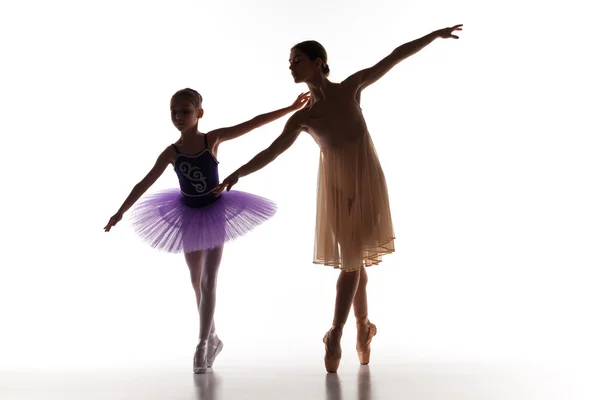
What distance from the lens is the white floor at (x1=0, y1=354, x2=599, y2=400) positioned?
2.23 meters

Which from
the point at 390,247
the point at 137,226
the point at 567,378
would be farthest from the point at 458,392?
the point at 137,226

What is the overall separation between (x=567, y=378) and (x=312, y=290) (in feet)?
6.40

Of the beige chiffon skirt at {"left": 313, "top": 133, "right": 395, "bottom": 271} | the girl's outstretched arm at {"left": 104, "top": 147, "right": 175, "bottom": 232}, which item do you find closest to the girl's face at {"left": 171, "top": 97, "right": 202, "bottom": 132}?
the girl's outstretched arm at {"left": 104, "top": 147, "right": 175, "bottom": 232}

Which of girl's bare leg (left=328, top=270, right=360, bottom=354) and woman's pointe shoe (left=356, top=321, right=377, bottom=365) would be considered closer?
girl's bare leg (left=328, top=270, right=360, bottom=354)

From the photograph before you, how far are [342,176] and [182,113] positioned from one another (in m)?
0.63

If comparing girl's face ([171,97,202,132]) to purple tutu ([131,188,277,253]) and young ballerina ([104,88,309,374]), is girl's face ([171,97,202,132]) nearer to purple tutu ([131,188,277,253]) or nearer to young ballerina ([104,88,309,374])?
young ballerina ([104,88,309,374])

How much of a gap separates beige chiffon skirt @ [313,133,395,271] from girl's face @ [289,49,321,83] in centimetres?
26

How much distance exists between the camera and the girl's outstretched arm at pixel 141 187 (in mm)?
2809

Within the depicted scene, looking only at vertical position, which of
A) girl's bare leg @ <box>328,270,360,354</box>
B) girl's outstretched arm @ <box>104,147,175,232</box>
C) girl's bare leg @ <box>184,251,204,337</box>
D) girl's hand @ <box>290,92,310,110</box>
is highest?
girl's hand @ <box>290,92,310,110</box>

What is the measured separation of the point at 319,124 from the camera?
2.68m

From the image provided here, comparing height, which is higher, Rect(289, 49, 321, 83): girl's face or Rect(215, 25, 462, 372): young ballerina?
Rect(289, 49, 321, 83): girl's face

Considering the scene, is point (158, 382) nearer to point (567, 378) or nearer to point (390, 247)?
point (390, 247)

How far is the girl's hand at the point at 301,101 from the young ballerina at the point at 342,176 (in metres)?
0.20

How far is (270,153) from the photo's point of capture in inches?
A: 104
